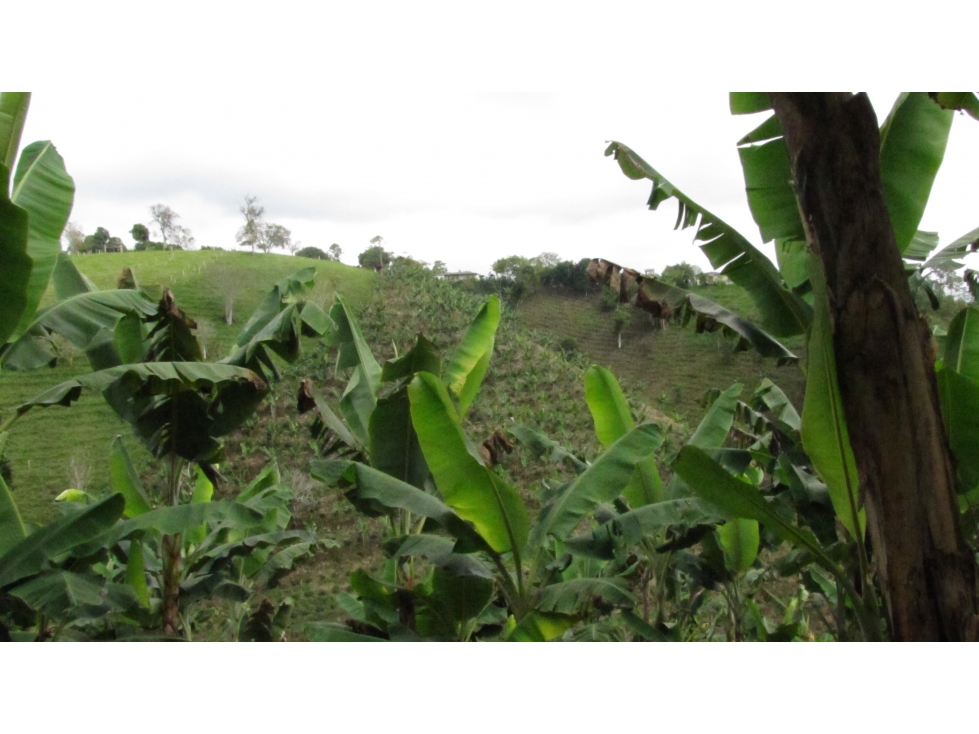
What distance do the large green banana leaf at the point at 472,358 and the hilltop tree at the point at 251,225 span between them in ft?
3.98

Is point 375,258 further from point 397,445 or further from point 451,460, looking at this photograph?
point 451,460

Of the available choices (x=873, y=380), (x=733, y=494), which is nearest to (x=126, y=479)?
(x=733, y=494)

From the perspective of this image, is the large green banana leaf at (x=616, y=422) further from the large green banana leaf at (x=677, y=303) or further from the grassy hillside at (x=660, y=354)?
the grassy hillside at (x=660, y=354)

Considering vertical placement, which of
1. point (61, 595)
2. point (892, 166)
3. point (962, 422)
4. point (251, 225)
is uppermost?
point (892, 166)

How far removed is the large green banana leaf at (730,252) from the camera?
5.75 ft

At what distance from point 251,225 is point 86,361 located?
37.1 inches

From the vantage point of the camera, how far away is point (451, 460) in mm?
1825

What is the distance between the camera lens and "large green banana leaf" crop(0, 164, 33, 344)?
165cm

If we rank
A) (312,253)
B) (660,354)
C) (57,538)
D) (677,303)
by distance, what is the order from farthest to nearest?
(660,354) < (312,253) < (57,538) < (677,303)

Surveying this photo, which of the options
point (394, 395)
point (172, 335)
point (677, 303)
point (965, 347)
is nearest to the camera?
point (677, 303)

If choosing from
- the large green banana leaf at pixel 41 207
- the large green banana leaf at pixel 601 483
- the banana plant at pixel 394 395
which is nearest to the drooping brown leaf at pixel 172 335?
the large green banana leaf at pixel 41 207

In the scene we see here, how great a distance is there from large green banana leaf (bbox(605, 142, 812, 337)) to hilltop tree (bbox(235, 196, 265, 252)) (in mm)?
1737

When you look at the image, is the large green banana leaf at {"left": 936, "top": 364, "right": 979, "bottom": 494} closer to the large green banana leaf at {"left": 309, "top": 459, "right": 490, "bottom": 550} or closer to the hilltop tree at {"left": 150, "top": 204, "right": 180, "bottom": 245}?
the large green banana leaf at {"left": 309, "top": 459, "right": 490, "bottom": 550}

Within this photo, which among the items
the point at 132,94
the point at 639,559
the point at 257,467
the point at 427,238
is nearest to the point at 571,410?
the point at 639,559
